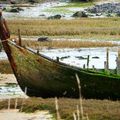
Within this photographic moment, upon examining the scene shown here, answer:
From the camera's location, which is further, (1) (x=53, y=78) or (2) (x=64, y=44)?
(2) (x=64, y=44)

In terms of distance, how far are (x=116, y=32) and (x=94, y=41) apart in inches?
190

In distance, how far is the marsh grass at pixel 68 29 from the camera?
135 ft

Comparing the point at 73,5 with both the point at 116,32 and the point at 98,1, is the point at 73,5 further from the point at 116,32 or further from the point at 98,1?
the point at 116,32

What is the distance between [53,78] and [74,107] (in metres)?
2.54

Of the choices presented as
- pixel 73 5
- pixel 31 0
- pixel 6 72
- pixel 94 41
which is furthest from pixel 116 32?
pixel 31 0

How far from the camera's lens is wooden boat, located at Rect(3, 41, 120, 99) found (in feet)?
52.7

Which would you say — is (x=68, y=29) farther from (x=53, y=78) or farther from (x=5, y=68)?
(x=53, y=78)

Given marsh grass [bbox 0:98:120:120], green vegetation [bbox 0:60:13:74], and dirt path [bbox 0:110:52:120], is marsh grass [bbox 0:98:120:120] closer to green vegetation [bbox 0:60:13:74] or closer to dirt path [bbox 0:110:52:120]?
dirt path [bbox 0:110:52:120]

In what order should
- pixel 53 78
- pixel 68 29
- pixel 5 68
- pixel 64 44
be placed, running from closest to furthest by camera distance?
pixel 53 78 < pixel 5 68 < pixel 64 44 < pixel 68 29

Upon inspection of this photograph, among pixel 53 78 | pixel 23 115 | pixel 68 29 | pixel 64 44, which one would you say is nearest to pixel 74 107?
pixel 23 115

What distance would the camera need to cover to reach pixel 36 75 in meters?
17.3

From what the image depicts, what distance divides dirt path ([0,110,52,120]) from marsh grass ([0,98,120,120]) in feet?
0.80

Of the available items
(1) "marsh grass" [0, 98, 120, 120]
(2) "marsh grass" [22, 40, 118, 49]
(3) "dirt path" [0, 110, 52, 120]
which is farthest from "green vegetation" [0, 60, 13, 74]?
(3) "dirt path" [0, 110, 52, 120]

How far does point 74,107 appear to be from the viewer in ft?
47.8
